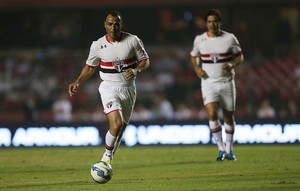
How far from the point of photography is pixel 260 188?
9938mm

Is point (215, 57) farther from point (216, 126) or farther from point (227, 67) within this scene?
point (216, 126)

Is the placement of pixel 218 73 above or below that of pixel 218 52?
below

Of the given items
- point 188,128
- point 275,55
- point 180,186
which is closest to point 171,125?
point 188,128

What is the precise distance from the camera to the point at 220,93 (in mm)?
14500

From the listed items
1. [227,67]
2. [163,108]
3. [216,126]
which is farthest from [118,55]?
[163,108]

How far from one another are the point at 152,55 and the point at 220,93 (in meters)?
12.1

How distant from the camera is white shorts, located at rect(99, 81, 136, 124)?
38.2 feet

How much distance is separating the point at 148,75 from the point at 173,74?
80 centimetres

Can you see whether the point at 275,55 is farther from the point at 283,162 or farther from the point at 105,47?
the point at 105,47

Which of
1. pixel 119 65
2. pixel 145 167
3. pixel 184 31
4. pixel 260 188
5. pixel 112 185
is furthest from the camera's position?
pixel 184 31

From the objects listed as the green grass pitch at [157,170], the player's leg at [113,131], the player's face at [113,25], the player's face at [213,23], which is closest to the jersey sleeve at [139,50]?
the player's face at [113,25]

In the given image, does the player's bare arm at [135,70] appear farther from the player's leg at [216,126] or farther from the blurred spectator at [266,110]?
the blurred spectator at [266,110]

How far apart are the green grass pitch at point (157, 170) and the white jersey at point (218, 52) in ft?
5.16

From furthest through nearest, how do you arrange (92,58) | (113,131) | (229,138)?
(229,138) → (92,58) → (113,131)
